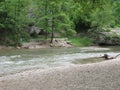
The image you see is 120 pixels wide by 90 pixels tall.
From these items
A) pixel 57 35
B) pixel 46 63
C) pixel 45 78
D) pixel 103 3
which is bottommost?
pixel 57 35

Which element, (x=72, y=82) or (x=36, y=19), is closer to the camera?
(x=72, y=82)

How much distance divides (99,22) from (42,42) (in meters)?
10.8

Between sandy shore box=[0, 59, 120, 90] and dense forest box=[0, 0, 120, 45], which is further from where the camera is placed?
dense forest box=[0, 0, 120, 45]

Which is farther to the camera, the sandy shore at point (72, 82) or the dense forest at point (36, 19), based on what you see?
the dense forest at point (36, 19)

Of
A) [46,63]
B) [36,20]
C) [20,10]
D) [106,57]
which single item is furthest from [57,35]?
[46,63]

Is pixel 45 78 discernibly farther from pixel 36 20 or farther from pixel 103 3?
pixel 36 20

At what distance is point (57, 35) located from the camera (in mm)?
49938

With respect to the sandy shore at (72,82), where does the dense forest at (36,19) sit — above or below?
below

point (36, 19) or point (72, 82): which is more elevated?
point (72, 82)

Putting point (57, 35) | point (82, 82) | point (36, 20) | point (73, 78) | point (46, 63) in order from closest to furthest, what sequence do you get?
point (82, 82) → point (73, 78) → point (46, 63) → point (36, 20) → point (57, 35)

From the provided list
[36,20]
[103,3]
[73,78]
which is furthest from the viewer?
[36,20]

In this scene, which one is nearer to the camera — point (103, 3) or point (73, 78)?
point (73, 78)

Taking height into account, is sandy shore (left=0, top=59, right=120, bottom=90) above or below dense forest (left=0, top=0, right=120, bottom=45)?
above

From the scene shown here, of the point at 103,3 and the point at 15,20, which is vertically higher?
the point at 103,3
